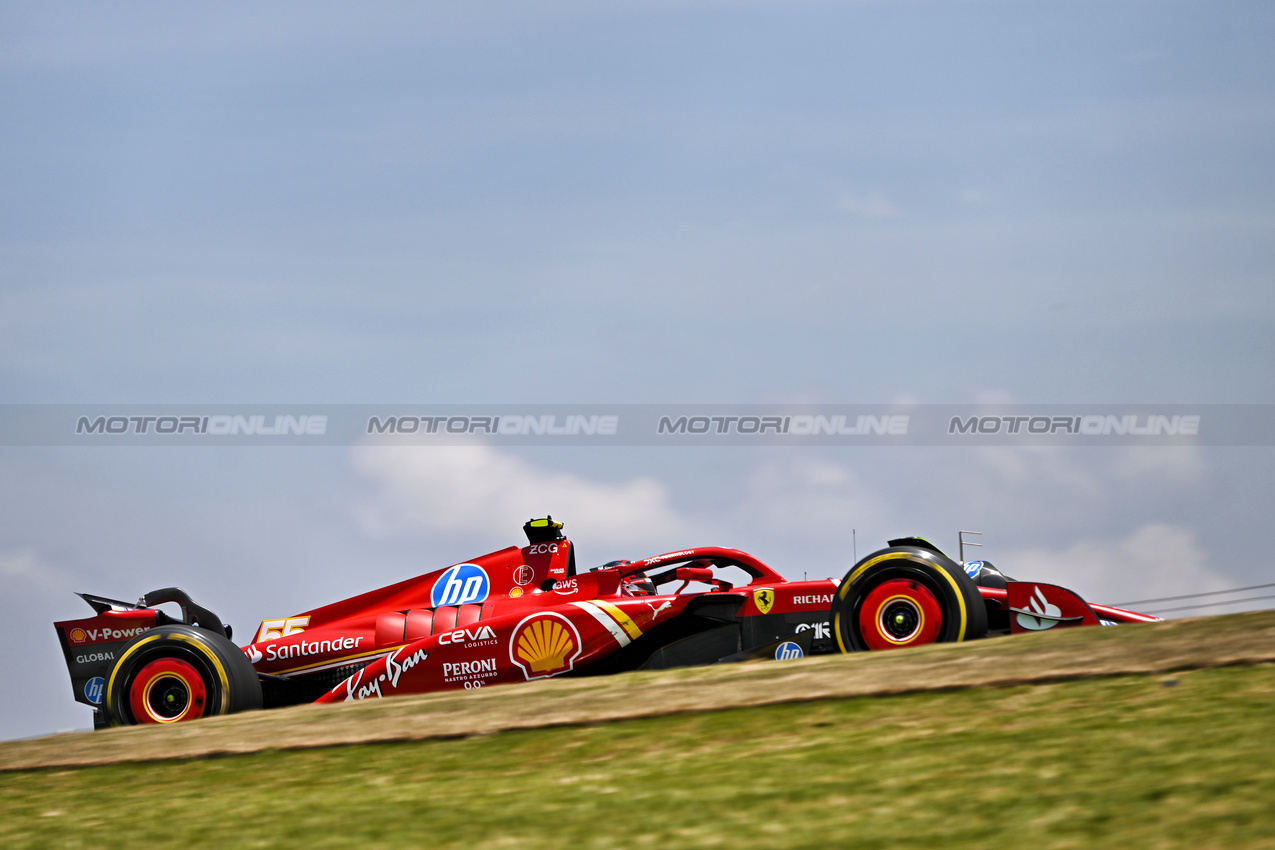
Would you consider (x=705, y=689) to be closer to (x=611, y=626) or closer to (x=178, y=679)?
(x=611, y=626)

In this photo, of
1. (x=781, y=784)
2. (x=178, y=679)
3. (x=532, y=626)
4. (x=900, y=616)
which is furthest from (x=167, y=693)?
(x=781, y=784)

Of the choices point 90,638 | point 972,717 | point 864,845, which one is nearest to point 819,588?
point 972,717

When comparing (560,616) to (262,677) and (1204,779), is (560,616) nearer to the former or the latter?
(262,677)

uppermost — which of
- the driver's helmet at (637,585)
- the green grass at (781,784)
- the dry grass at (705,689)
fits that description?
the driver's helmet at (637,585)

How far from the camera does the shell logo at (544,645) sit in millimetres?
8820

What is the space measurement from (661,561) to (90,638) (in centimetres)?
478

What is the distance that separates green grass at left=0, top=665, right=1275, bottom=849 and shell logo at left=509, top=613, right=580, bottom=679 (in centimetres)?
258

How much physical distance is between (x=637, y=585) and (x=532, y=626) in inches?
46.7

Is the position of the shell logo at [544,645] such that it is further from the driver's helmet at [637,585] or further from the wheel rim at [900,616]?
the wheel rim at [900,616]

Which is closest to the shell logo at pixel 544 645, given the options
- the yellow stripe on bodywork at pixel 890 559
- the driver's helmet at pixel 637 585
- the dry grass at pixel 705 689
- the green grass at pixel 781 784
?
the driver's helmet at pixel 637 585

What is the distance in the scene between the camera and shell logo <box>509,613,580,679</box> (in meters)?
8.82

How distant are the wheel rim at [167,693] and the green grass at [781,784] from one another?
2.43 metres

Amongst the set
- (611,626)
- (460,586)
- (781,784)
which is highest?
(460,586)

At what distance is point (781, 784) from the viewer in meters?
4.65
